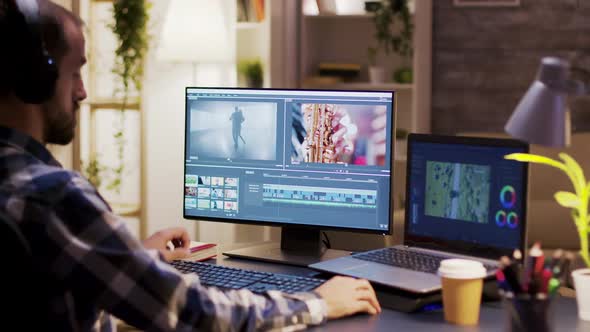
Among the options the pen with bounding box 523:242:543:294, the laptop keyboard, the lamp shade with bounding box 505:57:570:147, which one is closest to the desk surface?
the laptop keyboard

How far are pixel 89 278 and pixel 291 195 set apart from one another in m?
0.93

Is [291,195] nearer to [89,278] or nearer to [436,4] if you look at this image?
[89,278]

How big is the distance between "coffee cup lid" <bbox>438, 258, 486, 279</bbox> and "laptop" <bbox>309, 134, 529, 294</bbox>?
0.33ft

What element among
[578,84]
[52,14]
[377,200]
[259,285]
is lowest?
[259,285]

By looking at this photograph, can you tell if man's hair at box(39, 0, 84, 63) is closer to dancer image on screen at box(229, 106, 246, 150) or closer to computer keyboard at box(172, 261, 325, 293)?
computer keyboard at box(172, 261, 325, 293)

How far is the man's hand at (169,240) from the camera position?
2.12m

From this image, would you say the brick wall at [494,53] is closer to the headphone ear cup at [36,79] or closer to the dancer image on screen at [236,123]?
the dancer image on screen at [236,123]

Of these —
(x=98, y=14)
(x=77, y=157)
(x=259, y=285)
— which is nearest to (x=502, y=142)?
(x=259, y=285)

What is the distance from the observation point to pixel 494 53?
202 inches

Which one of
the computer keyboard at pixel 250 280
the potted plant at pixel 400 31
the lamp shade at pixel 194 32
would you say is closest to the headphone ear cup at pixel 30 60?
the computer keyboard at pixel 250 280

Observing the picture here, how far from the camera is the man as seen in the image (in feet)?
4.57

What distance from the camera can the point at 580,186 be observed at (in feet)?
5.87

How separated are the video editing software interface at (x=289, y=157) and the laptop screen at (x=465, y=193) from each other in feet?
0.24

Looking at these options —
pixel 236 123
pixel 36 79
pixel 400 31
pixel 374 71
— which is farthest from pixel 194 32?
pixel 36 79
